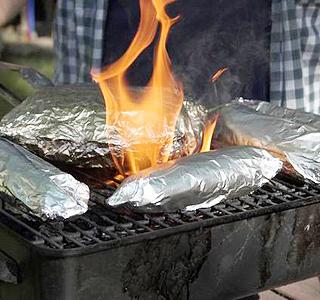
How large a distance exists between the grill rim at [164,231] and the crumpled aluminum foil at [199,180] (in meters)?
0.06

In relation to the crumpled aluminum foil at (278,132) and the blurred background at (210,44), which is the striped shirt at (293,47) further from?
the crumpled aluminum foil at (278,132)

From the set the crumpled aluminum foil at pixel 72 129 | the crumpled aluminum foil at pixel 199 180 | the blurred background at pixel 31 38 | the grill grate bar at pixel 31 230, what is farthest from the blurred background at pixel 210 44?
the blurred background at pixel 31 38

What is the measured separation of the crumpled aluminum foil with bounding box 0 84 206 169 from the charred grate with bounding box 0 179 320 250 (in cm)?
9

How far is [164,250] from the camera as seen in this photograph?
4.17 feet

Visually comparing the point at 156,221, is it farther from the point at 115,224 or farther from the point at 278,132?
the point at 278,132

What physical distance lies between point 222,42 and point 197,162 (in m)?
0.93

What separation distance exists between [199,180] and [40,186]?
0.91ft

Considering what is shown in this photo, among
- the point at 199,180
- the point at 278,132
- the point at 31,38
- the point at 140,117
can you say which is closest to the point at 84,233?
the point at 199,180

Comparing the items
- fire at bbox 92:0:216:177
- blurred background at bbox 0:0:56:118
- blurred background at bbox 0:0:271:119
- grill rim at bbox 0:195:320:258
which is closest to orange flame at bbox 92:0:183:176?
fire at bbox 92:0:216:177

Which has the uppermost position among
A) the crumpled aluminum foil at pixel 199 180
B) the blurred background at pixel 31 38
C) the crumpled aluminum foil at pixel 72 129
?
the crumpled aluminum foil at pixel 72 129

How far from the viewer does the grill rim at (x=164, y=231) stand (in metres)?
1.17

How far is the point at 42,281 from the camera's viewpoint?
119 cm

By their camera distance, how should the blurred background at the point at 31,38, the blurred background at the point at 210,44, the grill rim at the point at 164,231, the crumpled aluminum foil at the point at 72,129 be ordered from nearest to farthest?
1. the grill rim at the point at 164,231
2. the crumpled aluminum foil at the point at 72,129
3. the blurred background at the point at 210,44
4. the blurred background at the point at 31,38

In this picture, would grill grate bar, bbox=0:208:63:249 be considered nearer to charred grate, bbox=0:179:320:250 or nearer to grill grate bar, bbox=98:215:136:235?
charred grate, bbox=0:179:320:250
